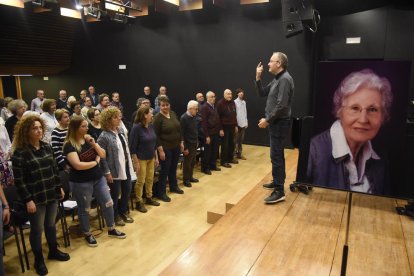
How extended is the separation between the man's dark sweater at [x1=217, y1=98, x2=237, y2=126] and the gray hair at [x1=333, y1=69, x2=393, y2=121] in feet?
13.9

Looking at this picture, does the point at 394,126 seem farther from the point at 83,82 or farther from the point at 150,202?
the point at 83,82

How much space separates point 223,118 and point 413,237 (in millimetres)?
4002

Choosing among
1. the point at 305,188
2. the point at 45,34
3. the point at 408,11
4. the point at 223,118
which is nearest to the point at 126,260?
the point at 305,188

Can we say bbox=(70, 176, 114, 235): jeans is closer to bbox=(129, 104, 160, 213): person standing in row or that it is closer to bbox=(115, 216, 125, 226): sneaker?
bbox=(115, 216, 125, 226): sneaker

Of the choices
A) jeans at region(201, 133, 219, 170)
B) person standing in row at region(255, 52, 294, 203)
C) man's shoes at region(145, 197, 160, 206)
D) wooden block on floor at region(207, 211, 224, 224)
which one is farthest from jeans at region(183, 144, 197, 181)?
Answer: person standing in row at region(255, 52, 294, 203)

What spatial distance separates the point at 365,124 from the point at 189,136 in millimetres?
3485

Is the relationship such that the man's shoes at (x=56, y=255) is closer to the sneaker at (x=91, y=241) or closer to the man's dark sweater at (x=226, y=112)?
the sneaker at (x=91, y=241)

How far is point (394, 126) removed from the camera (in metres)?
1.92

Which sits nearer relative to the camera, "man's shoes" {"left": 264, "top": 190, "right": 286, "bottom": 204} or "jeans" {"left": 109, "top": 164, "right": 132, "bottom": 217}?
"man's shoes" {"left": 264, "top": 190, "right": 286, "bottom": 204}

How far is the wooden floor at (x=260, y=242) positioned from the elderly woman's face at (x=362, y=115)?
935 mm

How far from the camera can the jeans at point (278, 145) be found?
3.04 meters

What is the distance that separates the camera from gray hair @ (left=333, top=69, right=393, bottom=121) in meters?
1.84

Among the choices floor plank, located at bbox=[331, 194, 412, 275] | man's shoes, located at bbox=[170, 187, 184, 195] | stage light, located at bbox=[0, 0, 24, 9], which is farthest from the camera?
stage light, located at bbox=[0, 0, 24, 9]

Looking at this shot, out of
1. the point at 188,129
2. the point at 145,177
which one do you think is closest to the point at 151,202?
the point at 145,177
